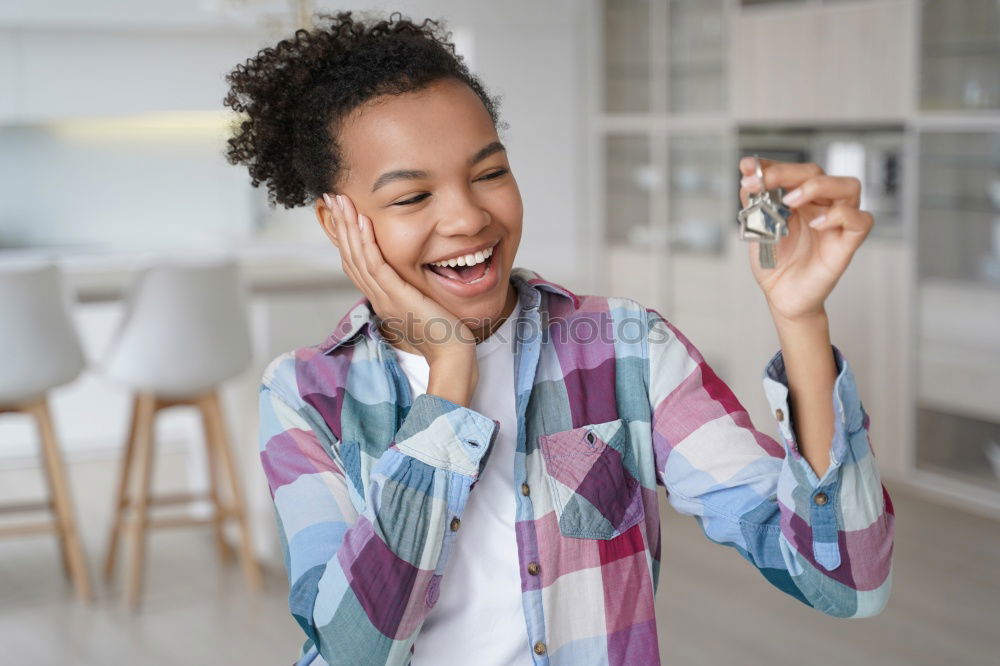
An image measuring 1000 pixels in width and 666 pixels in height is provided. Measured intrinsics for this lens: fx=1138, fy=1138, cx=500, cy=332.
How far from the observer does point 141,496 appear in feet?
11.4

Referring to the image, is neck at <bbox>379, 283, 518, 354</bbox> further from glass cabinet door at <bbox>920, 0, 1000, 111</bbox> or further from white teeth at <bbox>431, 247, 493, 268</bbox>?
glass cabinet door at <bbox>920, 0, 1000, 111</bbox>

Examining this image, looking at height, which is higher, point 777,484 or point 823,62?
point 823,62

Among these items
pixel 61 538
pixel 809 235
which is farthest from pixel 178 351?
pixel 809 235

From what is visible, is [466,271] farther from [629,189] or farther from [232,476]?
[629,189]

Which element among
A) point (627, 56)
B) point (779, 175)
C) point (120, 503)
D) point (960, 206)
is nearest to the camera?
point (779, 175)

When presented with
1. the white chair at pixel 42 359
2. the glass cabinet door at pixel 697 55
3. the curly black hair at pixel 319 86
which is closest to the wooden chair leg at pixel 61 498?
the white chair at pixel 42 359

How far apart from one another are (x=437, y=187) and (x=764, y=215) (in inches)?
13.8

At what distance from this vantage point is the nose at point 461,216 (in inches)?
44.6

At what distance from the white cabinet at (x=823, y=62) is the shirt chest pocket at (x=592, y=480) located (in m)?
3.44

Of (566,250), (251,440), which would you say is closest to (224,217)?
(566,250)

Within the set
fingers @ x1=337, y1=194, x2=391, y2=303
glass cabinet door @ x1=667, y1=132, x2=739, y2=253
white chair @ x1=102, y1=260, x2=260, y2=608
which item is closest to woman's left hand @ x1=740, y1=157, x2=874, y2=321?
fingers @ x1=337, y1=194, x2=391, y2=303

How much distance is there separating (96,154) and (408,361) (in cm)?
502

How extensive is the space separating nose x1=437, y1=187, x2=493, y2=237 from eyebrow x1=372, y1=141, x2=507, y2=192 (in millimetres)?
33

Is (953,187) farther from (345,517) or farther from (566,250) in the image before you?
(345,517)
